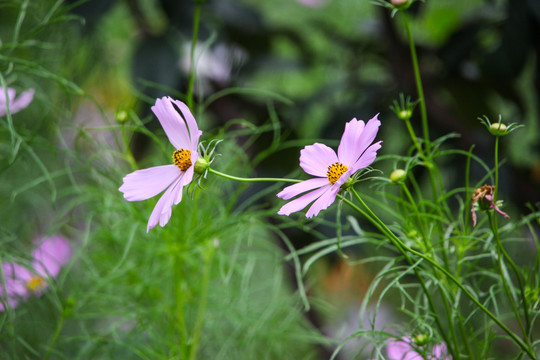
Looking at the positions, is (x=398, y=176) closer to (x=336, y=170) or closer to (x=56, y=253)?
(x=336, y=170)

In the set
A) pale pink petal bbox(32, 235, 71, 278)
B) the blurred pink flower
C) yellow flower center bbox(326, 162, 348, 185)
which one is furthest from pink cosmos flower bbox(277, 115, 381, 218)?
the blurred pink flower

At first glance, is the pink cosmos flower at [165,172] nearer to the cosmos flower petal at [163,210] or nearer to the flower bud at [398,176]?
the cosmos flower petal at [163,210]

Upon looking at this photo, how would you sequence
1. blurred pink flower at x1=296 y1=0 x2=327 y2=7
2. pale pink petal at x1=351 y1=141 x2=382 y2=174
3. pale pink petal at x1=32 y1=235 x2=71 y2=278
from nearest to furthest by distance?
pale pink petal at x1=351 y1=141 x2=382 y2=174, pale pink petal at x1=32 y1=235 x2=71 y2=278, blurred pink flower at x1=296 y1=0 x2=327 y2=7

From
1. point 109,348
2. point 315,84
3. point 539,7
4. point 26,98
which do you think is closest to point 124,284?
point 109,348

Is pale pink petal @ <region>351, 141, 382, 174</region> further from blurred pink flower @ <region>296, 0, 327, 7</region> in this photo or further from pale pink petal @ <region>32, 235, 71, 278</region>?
blurred pink flower @ <region>296, 0, 327, 7</region>

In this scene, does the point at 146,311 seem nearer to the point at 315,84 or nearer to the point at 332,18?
the point at 315,84

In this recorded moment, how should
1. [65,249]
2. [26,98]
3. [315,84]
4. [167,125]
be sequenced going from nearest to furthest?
[167,125] → [26,98] → [65,249] → [315,84]

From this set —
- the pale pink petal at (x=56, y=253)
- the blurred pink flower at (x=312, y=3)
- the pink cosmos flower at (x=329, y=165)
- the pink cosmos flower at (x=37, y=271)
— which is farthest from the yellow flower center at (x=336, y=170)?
the blurred pink flower at (x=312, y=3)
